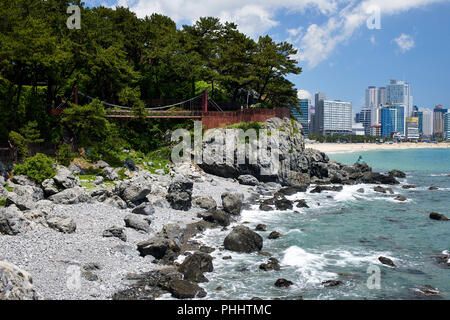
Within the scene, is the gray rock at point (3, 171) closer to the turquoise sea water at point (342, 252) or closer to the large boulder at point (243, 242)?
the turquoise sea water at point (342, 252)

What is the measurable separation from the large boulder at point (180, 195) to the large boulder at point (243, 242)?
7928mm

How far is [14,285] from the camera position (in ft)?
40.2

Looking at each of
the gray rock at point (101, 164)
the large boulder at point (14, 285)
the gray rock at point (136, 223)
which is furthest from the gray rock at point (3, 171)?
the large boulder at point (14, 285)

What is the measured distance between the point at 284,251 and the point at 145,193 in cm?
1262

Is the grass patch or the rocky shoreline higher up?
the grass patch

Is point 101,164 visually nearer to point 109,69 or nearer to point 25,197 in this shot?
point 109,69

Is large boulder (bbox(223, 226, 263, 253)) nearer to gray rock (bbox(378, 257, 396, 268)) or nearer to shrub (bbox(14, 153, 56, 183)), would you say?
gray rock (bbox(378, 257, 396, 268))

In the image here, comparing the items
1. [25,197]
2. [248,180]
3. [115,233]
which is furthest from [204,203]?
[25,197]

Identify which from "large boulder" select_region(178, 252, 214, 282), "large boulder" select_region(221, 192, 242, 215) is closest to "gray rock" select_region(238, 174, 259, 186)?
"large boulder" select_region(221, 192, 242, 215)

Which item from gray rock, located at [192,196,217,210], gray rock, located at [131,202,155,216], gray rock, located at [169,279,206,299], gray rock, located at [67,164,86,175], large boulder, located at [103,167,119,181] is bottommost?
gray rock, located at [169,279,206,299]

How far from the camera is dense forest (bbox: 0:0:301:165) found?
33594 millimetres

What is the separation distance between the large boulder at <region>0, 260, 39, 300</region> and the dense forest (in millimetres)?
23440

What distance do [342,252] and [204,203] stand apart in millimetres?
13729

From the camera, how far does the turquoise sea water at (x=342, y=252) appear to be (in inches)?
706
